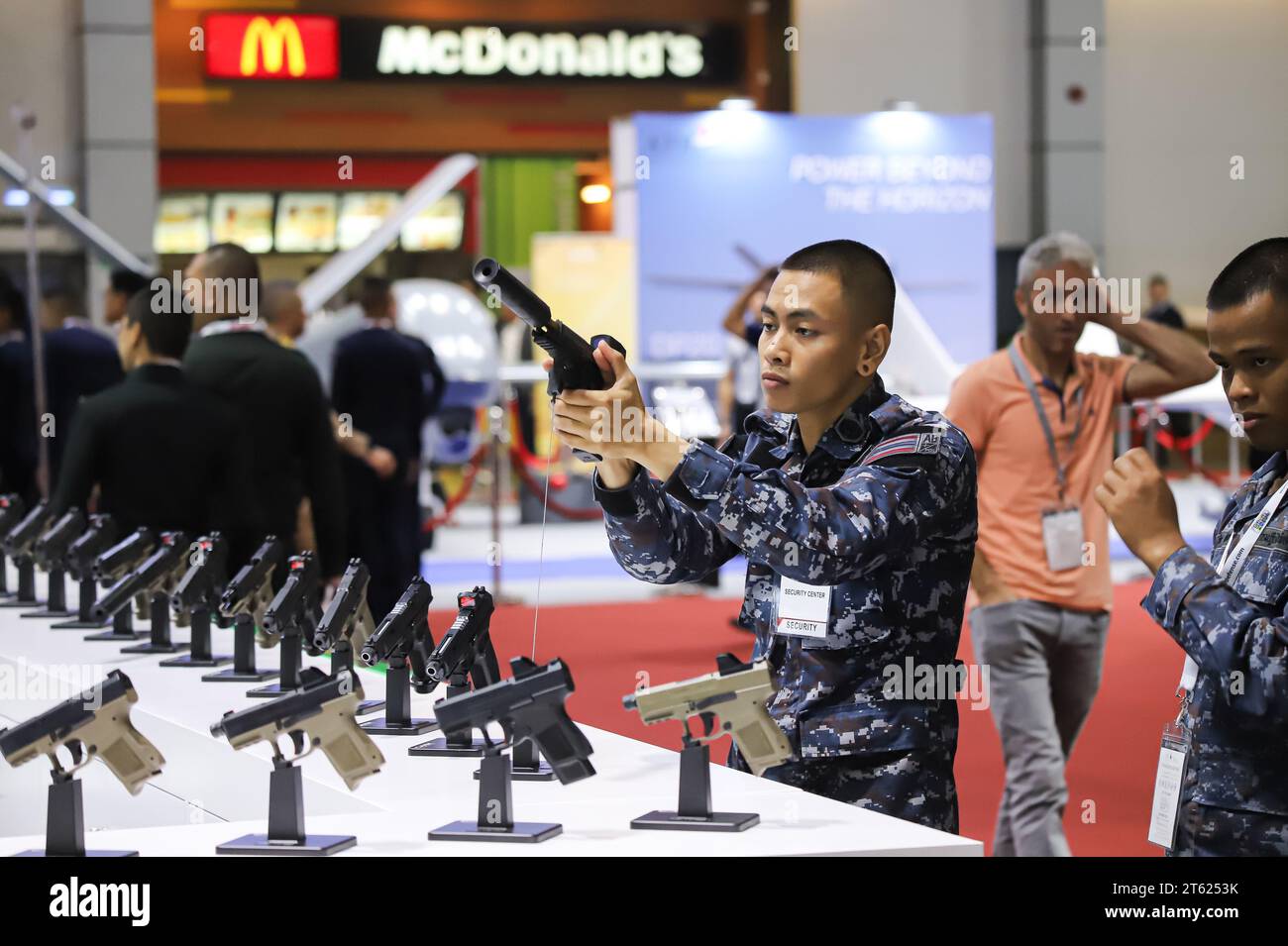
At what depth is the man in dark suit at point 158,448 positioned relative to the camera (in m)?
4.04

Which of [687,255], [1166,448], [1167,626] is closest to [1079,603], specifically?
[1167,626]

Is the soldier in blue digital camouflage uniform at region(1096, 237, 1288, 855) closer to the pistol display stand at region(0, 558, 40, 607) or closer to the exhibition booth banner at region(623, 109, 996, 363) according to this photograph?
the pistol display stand at region(0, 558, 40, 607)

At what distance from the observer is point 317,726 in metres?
1.85

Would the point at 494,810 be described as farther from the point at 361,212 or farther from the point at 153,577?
the point at 361,212

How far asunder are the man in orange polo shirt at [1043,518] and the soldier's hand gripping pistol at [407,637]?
60.6 inches

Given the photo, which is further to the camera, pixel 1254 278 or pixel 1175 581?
pixel 1254 278

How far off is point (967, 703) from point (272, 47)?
999cm

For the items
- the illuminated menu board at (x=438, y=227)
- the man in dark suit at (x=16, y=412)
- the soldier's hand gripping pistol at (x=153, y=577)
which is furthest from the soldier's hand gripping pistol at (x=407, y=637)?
the illuminated menu board at (x=438, y=227)

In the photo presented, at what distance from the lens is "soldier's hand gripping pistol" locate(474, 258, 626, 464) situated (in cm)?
176

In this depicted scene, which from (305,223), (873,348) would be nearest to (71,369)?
(873,348)

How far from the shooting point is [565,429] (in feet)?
6.41

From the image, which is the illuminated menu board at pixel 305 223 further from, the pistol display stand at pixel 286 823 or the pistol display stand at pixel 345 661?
the pistol display stand at pixel 286 823

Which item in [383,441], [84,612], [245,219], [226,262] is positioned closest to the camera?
[84,612]
